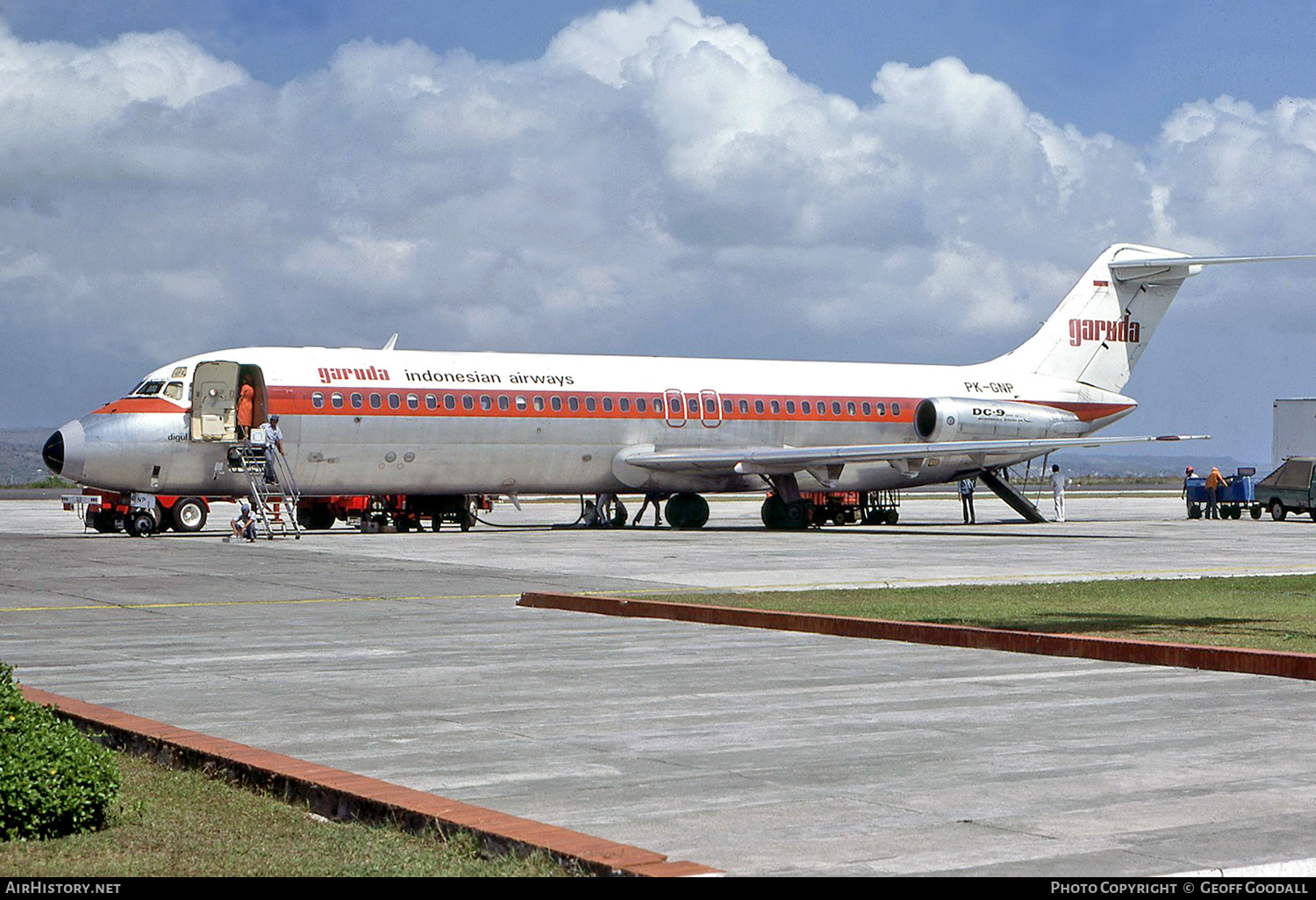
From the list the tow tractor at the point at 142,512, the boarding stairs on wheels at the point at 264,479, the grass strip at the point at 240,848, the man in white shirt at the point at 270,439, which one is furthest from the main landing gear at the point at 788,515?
the grass strip at the point at 240,848

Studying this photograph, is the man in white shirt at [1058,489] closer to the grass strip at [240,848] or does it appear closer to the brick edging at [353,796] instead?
the brick edging at [353,796]

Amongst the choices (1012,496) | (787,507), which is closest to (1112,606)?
(787,507)

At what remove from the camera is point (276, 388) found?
35.0 meters

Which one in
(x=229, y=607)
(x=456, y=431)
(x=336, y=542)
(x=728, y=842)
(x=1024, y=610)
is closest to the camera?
(x=728, y=842)

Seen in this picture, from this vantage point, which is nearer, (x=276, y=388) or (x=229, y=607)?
(x=229, y=607)

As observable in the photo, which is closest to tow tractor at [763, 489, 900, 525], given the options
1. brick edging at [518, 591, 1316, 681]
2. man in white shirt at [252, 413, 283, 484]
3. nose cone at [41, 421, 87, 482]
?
man in white shirt at [252, 413, 283, 484]

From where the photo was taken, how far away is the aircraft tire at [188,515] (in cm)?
3838

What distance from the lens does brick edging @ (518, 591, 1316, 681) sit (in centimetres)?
1236

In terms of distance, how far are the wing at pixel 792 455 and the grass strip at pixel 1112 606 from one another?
1778 centimetres

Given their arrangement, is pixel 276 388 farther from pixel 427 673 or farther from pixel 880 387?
pixel 427 673

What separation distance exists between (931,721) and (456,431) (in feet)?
91.3

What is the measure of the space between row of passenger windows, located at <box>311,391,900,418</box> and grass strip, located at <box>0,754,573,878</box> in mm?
28429

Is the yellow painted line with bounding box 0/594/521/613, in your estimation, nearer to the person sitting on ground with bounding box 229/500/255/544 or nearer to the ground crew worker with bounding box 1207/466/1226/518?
the person sitting on ground with bounding box 229/500/255/544

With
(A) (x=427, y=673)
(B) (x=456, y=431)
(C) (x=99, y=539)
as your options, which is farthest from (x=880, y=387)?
(A) (x=427, y=673)
